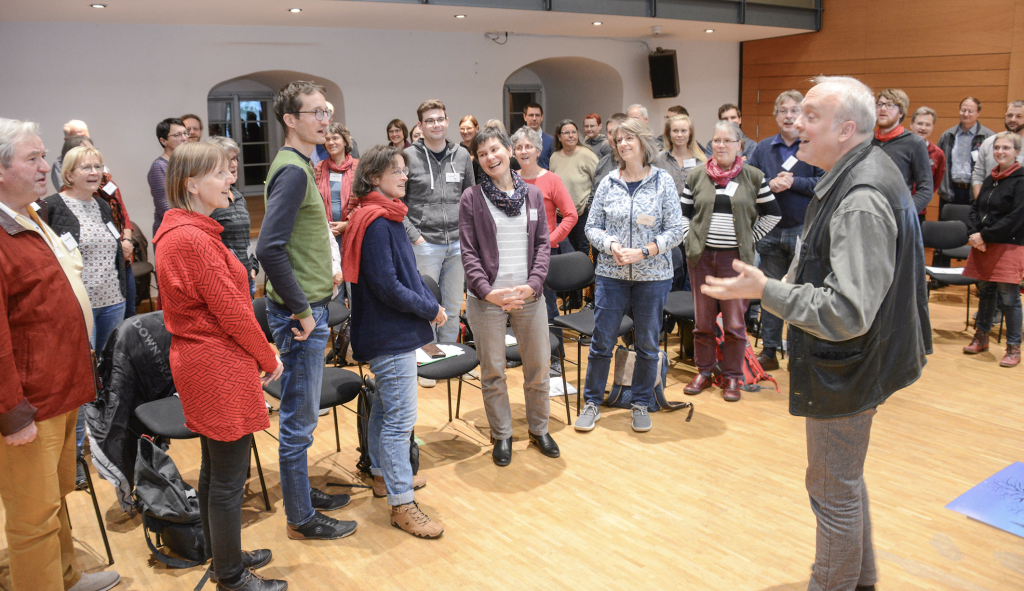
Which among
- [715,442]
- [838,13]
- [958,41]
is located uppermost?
[838,13]

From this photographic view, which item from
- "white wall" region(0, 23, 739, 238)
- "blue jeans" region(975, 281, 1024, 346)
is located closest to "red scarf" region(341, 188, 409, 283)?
"blue jeans" region(975, 281, 1024, 346)

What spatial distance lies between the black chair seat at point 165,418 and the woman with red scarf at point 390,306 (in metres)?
0.72

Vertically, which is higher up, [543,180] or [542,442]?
[543,180]

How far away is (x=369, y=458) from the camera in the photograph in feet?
11.1

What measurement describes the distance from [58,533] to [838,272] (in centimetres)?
261

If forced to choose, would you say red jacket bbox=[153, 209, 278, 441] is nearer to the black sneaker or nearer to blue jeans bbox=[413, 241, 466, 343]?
the black sneaker

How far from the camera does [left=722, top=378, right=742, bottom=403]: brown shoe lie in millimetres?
4254

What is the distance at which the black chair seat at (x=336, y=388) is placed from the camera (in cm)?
298

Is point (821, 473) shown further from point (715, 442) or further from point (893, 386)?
point (715, 442)

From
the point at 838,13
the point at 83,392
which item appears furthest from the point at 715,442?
the point at 838,13

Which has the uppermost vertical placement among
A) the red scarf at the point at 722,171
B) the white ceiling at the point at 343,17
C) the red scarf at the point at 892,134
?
the white ceiling at the point at 343,17

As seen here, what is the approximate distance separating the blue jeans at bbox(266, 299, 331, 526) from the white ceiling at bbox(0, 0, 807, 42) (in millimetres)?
4405

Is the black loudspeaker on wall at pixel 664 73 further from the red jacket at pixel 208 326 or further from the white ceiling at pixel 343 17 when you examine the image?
the red jacket at pixel 208 326

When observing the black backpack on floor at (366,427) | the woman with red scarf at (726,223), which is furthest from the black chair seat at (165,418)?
the woman with red scarf at (726,223)
